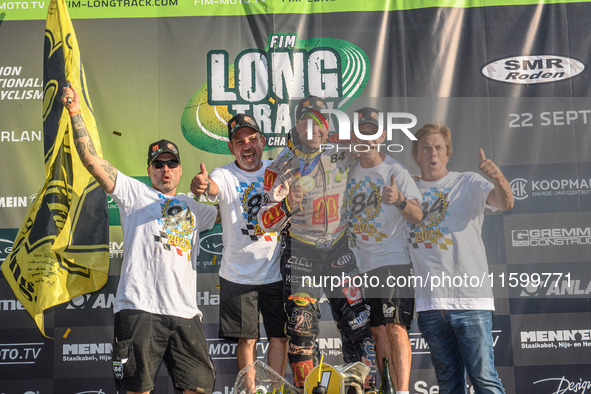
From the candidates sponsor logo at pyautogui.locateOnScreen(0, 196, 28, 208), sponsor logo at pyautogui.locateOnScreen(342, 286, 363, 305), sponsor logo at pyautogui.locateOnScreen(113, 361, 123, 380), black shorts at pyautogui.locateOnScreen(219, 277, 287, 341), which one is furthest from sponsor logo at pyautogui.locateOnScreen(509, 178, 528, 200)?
sponsor logo at pyautogui.locateOnScreen(0, 196, 28, 208)

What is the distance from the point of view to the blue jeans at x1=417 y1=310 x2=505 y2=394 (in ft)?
12.1

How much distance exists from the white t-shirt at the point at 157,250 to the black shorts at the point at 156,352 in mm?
63

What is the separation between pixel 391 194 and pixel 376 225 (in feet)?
0.68

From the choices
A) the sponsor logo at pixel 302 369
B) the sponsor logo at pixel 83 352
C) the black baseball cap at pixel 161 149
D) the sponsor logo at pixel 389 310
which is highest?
the black baseball cap at pixel 161 149

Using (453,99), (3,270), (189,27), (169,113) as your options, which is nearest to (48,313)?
(3,270)

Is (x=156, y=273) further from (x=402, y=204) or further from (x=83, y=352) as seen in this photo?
(x=402, y=204)

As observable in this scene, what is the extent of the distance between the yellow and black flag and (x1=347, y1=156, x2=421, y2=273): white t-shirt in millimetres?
1598

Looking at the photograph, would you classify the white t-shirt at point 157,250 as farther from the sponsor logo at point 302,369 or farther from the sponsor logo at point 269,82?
the sponsor logo at point 302,369

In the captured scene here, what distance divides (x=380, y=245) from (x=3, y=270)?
2.42 metres

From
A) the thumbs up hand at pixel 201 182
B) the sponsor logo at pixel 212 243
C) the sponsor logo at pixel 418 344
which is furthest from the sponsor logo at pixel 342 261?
the thumbs up hand at pixel 201 182

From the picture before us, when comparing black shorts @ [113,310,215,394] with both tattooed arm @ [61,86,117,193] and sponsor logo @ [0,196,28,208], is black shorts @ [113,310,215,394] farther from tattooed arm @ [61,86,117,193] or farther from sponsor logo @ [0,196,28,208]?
sponsor logo @ [0,196,28,208]

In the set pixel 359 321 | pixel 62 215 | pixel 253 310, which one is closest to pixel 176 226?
pixel 253 310

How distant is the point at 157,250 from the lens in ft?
12.6

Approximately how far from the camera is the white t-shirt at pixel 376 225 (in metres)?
3.89
